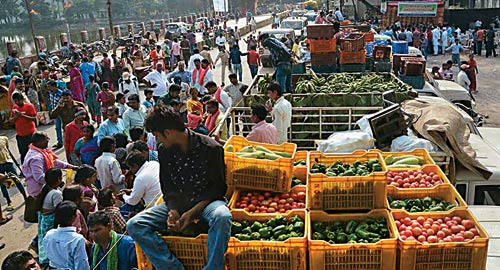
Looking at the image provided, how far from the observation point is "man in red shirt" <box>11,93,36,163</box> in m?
Result: 8.49

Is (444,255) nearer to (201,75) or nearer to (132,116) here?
(132,116)

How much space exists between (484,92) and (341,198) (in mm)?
14498

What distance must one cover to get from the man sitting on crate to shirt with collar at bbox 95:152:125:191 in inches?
93.6

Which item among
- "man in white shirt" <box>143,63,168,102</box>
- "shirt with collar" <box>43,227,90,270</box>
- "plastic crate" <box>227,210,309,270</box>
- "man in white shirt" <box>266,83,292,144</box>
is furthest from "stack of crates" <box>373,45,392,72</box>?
"shirt with collar" <box>43,227,90,270</box>

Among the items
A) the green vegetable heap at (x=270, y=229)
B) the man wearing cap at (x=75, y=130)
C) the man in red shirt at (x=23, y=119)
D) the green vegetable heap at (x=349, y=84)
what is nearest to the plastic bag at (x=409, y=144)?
the green vegetable heap at (x=349, y=84)

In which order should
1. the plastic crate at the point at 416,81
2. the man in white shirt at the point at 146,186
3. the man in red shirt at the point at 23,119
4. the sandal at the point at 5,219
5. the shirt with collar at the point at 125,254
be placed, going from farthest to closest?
the plastic crate at the point at 416,81 < the man in red shirt at the point at 23,119 < the sandal at the point at 5,219 < the man in white shirt at the point at 146,186 < the shirt with collar at the point at 125,254

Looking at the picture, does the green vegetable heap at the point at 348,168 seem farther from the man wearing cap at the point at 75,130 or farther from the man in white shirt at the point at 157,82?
the man in white shirt at the point at 157,82

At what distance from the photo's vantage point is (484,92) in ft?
53.6

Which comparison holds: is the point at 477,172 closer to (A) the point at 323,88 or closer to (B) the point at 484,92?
(A) the point at 323,88

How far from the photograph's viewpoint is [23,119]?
856 centimetres

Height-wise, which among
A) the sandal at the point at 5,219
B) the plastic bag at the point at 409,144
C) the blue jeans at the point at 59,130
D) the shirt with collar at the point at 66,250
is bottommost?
the sandal at the point at 5,219

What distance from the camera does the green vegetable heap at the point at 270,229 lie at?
3.80 meters

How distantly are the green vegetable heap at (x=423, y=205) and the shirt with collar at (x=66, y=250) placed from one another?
289 centimetres

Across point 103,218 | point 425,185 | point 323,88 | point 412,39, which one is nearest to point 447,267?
point 425,185
